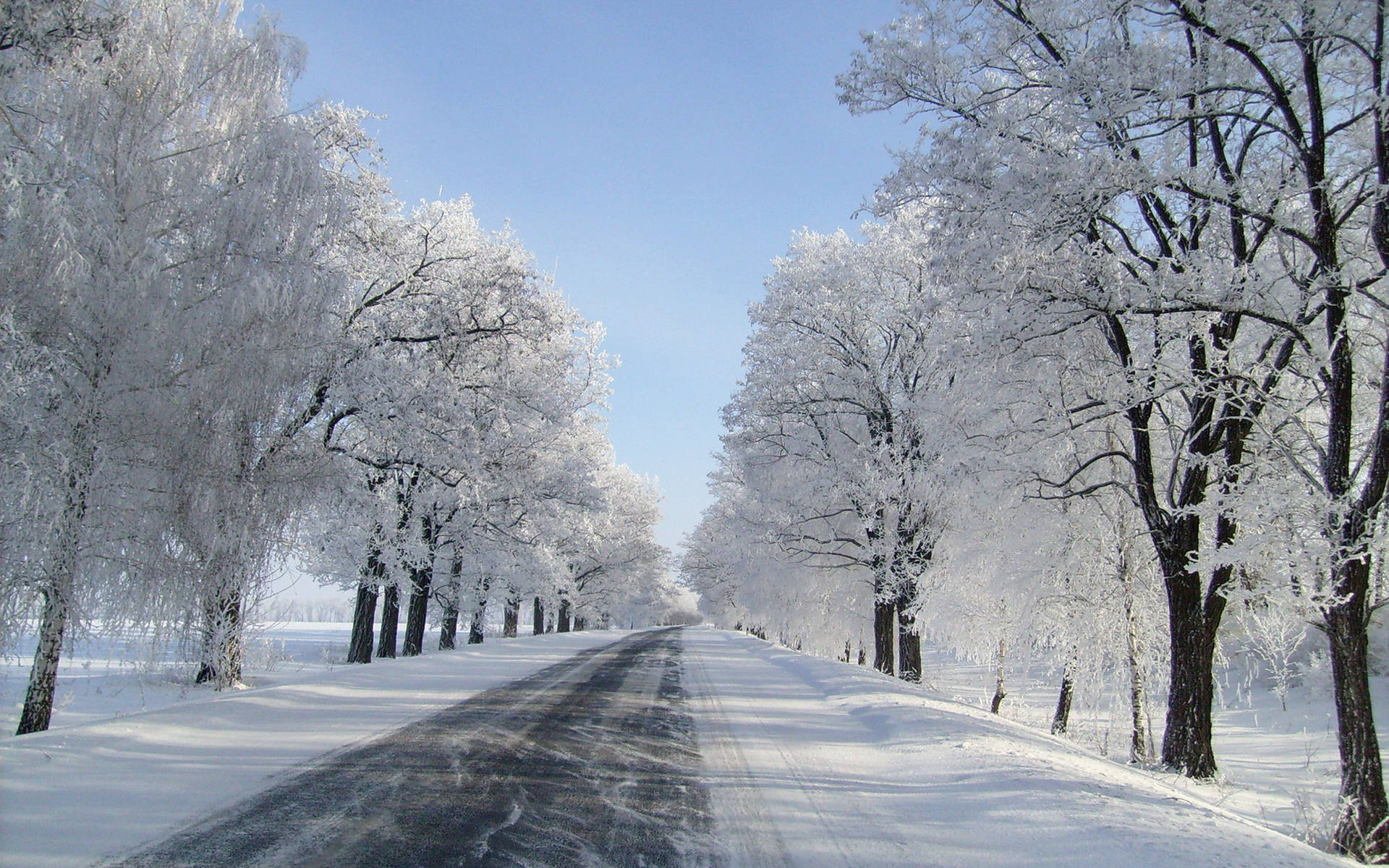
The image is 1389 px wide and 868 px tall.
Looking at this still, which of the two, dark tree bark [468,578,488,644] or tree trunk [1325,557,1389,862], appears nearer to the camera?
tree trunk [1325,557,1389,862]

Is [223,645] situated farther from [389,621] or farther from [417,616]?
[417,616]

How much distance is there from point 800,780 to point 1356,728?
17.3 feet

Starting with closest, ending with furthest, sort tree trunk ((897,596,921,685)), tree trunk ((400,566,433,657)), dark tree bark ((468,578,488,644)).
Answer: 1. tree trunk ((897,596,921,685))
2. tree trunk ((400,566,433,657))
3. dark tree bark ((468,578,488,644))

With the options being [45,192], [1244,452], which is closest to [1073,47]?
[1244,452]

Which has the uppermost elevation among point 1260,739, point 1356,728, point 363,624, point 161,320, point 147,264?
point 147,264

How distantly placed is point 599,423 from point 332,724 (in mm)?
23406

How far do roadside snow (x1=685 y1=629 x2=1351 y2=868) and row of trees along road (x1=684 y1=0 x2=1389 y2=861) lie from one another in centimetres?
223

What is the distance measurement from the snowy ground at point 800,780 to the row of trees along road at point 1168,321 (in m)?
2.33

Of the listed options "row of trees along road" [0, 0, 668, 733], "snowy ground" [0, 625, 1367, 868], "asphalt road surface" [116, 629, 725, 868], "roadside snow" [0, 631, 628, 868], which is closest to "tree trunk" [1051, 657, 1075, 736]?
"snowy ground" [0, 625, 1367, 868]

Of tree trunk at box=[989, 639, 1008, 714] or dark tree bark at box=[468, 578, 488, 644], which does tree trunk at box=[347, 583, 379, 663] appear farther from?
tree trunk at box=[989, 639, 1008, 714]

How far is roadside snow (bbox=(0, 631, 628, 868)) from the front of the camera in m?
4.64

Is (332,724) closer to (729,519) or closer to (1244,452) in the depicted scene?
(1244,452)

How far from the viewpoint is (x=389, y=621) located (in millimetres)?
20547

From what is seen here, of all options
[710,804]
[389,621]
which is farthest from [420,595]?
[710,804]
